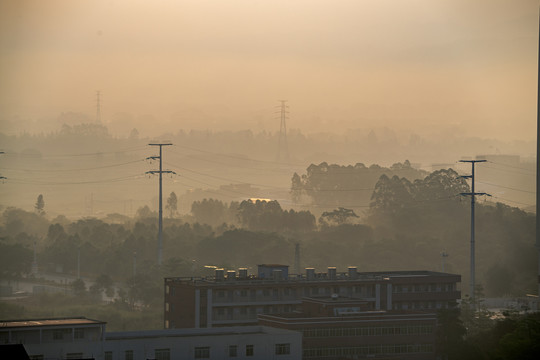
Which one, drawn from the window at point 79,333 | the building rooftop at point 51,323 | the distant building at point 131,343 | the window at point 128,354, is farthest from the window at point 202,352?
the window at point 79,333

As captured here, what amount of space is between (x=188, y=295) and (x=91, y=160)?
13454cm

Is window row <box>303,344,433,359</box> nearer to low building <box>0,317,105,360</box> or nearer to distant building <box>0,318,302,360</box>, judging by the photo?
distant building <box>0,318,302,360</box>

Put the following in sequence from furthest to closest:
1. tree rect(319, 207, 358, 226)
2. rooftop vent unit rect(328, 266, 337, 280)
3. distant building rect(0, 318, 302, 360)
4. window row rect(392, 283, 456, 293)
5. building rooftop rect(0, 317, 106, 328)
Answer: tree rect(319, 207, 358, 226)
window row rect(392, 283, 456, 293)
rooftop vent unit rect(328, 266, 337, 280)
building rooftop rect(0, 317, 106, 328)
distant building rect(0, 318, 302, 360)

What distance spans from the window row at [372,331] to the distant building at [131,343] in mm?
2708

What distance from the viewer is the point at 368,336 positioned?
4497cm

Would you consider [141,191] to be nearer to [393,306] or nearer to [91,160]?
[91,160]

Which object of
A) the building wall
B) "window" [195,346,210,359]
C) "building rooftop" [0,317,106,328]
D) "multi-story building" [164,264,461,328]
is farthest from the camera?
"multi-story building" [164,264,461,328]

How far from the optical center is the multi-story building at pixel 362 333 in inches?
1731

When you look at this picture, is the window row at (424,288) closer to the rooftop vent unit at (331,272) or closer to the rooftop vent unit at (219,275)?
the rooftop vent unit at (331,272)

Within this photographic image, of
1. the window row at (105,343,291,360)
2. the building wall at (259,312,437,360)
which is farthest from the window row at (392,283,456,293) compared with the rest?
the window row at (105,343,291,360)

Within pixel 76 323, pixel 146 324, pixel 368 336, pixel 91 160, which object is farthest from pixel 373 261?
pixel 91 160

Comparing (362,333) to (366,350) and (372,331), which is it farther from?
(366,350)

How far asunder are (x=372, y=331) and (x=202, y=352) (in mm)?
8334

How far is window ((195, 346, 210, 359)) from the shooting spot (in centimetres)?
3984
